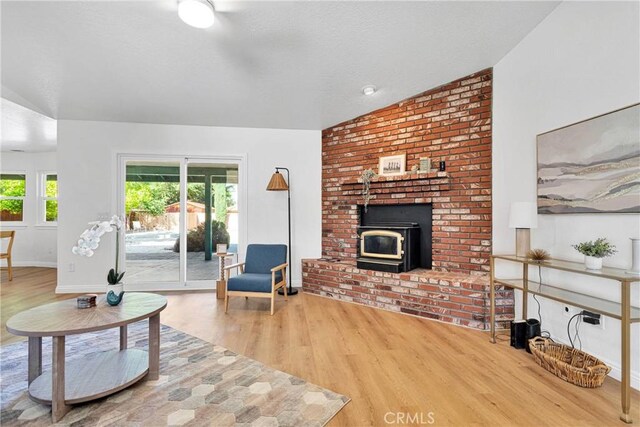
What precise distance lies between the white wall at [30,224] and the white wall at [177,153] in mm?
3004

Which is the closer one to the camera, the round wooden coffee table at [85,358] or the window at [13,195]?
the round wooden coffee table at [85,358]

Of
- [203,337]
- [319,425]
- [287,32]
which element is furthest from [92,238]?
[287,32]

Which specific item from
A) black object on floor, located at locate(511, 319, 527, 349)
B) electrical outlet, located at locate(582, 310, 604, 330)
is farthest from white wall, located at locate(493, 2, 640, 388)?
black object on floor, located at locate(511, 319, 527, 349)

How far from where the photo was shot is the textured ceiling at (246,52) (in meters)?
2.35

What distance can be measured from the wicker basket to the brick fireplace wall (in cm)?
102

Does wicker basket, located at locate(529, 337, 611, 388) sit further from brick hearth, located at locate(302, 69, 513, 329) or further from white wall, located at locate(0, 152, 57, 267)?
white wall, located at locate(0, 152, 57, 267)

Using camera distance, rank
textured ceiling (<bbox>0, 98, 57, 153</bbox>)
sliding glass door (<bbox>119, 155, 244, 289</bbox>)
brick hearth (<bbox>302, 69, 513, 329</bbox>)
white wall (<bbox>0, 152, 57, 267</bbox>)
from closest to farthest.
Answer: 1. brick hearth (<bbox>302, 69, 513, 329</bbox>)
2. textured ceiling (<bbox>0, 98, 57, 153</bbox>)
3. sliding glass door (<bbox>119, 155, 244, 289</bbox>)
4. white wall (<bbox>0, 152, 57, 267</bbox>)

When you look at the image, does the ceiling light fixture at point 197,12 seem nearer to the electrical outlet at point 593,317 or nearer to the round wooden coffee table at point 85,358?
the round wooden coffee table at point 85,358

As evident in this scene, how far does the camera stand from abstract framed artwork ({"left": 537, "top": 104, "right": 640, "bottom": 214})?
1.98 metres

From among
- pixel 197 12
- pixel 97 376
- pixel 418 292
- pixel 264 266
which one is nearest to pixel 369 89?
pixel 197 12

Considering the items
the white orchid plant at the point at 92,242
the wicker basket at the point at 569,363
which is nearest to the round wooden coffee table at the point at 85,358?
the white orchid plant at the point at 92,242

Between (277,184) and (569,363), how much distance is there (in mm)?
3604

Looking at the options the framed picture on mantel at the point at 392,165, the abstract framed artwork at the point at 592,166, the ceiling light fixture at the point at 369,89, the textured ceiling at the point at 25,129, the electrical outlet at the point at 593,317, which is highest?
the ceiling light fixture at the point at 369,89

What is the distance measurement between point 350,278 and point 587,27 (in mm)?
3264
